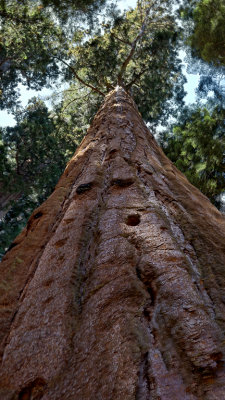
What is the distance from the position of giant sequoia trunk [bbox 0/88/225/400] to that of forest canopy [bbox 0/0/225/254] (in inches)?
241

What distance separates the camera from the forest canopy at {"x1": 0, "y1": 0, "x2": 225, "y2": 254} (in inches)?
352

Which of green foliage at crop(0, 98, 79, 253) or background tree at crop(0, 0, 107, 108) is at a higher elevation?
background tree at crop(0, 0, 107, 108)

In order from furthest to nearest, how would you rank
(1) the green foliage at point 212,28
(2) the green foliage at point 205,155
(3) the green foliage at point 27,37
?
(3) the green foliage at point 27,37 < (1) the green foliage at point 212,28 < (2) the green foliage at point 205,155

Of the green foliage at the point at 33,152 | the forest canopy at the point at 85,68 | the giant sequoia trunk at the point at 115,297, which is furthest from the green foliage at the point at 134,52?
the giant sequoia trunk at the point at 115,297

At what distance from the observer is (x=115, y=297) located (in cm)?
130

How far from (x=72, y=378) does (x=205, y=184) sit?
598 cm

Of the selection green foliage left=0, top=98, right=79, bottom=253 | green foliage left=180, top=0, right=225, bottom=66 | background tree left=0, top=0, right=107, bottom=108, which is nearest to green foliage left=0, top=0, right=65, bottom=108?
background tree left=0, top=0, right=107, bottom=108

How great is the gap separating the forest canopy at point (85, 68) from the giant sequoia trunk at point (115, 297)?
6.11 m

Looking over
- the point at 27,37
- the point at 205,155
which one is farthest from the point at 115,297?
the point at 27,37

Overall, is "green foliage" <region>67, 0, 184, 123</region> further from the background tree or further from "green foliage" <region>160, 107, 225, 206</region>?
"green foliage" <region>160, 107, 225, 206</region>

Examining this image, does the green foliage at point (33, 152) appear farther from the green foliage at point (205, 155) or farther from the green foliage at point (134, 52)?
the green foliage at point (205, 155)

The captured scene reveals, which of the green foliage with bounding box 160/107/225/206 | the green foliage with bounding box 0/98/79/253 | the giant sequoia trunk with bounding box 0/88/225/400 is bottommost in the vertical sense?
the giant sequoia trunk with bounding box 0/88/225/400

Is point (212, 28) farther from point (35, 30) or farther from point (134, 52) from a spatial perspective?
point (35, 30)

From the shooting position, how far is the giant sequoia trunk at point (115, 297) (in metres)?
1.02
